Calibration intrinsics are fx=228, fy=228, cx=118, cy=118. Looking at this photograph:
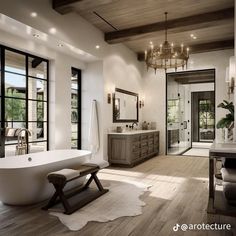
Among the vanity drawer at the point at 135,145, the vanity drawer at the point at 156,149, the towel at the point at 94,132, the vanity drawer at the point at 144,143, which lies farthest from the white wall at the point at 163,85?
the towel at the point at 94,132

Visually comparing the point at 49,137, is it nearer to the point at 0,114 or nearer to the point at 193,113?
the point at 0,114

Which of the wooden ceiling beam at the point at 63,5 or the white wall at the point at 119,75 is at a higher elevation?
the wooden ceiling beam at the point at 63,5

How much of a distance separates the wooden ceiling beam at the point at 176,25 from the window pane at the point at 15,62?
2314 mm

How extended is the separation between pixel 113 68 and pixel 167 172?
3109 mm

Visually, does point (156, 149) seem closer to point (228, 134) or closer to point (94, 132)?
point (94, 132)

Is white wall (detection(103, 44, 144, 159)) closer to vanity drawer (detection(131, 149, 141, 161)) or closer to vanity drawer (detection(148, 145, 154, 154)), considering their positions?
vanity drawer (detection(131, 149, 141, 161))

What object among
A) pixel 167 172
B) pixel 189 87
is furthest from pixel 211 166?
pixel 189 87

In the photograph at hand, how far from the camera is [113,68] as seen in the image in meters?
6.31

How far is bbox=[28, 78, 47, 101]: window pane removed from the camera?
475cm

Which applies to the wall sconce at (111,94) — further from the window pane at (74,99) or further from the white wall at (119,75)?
the window pane at (74,99)

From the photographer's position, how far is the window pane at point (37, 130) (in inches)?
188

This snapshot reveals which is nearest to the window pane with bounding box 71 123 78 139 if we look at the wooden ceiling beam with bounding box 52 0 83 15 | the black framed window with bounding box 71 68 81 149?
the black framed window with bounding box 71 68 81 149

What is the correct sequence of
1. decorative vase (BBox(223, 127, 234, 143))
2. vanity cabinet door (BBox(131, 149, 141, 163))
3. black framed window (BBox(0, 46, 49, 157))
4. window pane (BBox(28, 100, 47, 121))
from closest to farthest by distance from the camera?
decorative vase (BBox(223, 127, 234, 143)) → black framed window (BBox(0, 46, 49, 157)) → window pane (BBox(28, 100, 47, 121)) → vanity cabinet door (BBox(131, 149, 141, 163))

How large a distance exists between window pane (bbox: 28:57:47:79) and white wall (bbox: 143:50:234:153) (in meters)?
3.95
